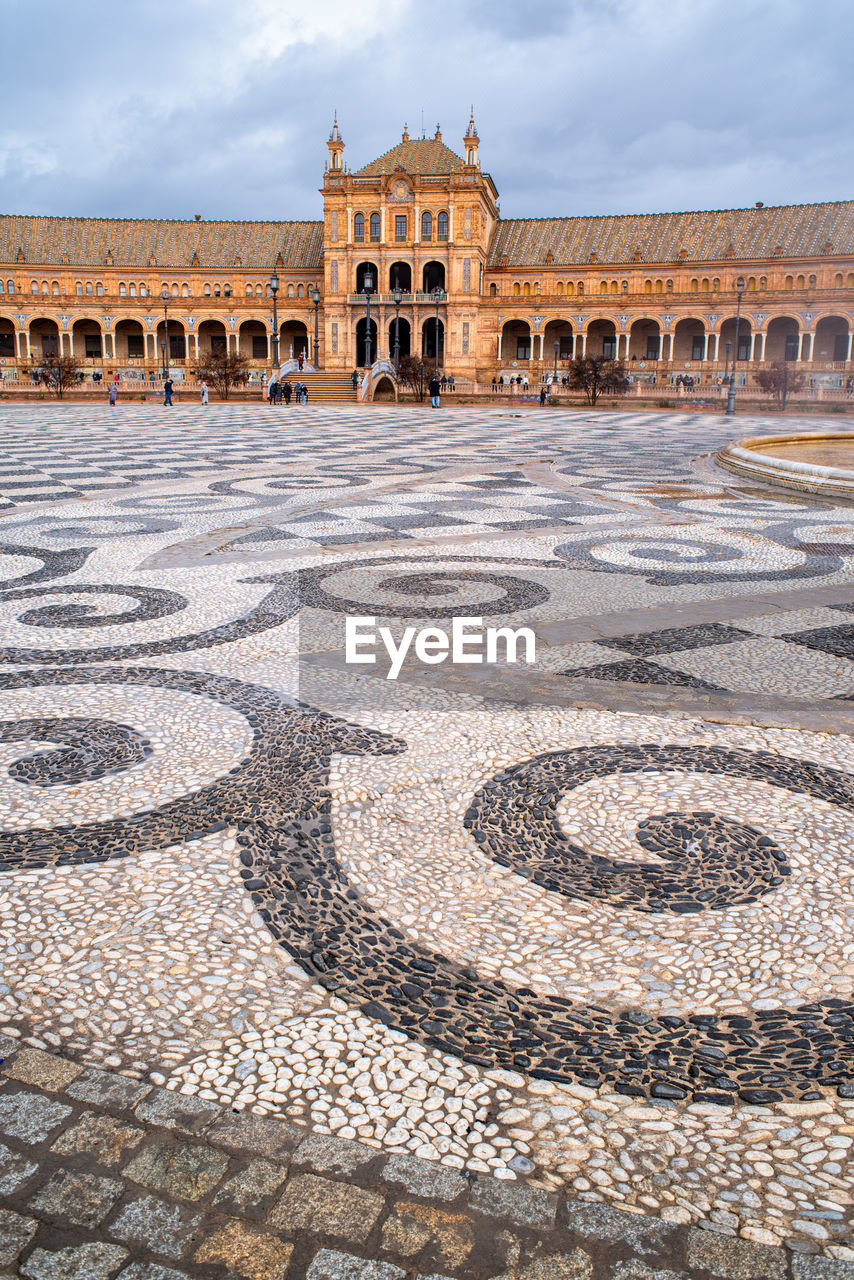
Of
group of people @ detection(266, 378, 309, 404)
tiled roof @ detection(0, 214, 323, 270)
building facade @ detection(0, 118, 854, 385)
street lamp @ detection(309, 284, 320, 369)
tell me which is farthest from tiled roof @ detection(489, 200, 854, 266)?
group of people @ detection(266, 378, 309, 404)

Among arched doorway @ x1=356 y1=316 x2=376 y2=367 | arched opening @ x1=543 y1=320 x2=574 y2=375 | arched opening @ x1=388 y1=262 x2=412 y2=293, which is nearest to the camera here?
arched opening @ x1=388 y1=262 x2=412 y2=293

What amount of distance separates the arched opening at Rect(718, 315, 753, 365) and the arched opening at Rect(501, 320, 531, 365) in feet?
43.8

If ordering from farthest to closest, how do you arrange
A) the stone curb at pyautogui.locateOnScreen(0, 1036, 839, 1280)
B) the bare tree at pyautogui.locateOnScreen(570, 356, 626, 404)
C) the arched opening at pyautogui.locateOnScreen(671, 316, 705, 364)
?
the arched opening at pyautogui.locateOnScreen(671, 316, 705, 364), the bare tree at pyautogui.locateOnScreen(570, 356, 626, 404), the stone curb at pyautogui.locateOnScreen(0, 1036, 839, 1280)

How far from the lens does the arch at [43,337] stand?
69562 mm

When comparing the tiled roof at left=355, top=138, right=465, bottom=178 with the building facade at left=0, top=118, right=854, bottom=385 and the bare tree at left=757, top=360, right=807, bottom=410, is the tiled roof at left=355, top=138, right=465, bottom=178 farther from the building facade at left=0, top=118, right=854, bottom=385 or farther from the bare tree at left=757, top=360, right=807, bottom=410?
the bare tree at left=757, top=360, right=807, bottom=410

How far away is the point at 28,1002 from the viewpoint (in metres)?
1.89

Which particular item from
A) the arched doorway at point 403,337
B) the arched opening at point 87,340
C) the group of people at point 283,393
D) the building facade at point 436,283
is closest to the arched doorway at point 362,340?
the building facade at point 436,283

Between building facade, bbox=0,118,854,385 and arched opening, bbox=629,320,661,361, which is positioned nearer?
building facade, bbox=0,118,854,385

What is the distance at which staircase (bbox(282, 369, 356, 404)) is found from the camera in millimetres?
47344

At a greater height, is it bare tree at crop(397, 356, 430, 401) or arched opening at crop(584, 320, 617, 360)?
arched opening at crop(584, 320, 617, 360)

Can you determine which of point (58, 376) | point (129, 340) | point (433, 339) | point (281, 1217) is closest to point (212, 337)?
point (129, 340)

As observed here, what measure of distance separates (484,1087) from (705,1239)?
0.43 metres

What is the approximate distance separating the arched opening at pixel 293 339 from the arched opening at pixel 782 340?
32.5m

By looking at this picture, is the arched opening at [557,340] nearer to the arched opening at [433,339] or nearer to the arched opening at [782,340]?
the arched opening at [433,339]
